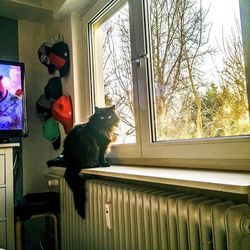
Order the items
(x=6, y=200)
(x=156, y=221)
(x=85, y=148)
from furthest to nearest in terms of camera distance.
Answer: (x=6, y=200) → (x=85, y=148) → (x=156, y=221)

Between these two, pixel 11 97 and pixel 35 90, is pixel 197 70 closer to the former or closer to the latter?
pixel 11 97

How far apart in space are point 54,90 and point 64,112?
0.30m

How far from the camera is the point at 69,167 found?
1547mm

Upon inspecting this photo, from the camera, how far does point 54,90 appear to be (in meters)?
2.30

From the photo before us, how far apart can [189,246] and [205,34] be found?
3.10 feet

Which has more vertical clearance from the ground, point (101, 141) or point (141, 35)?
point (141, 35)

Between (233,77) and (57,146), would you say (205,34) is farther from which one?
(57,146)

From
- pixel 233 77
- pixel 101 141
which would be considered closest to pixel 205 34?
pixel 233 77

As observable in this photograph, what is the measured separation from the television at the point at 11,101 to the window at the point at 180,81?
2.74ft

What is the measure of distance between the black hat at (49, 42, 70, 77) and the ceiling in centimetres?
28

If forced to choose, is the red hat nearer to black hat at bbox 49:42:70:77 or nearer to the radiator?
black hat at bbox 49:42:70:77

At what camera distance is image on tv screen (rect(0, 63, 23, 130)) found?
6.77 ft

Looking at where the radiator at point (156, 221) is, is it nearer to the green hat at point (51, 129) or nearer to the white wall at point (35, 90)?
the green hat at point (51, 129)

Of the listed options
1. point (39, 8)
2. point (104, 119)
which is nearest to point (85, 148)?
point (104, 119)
